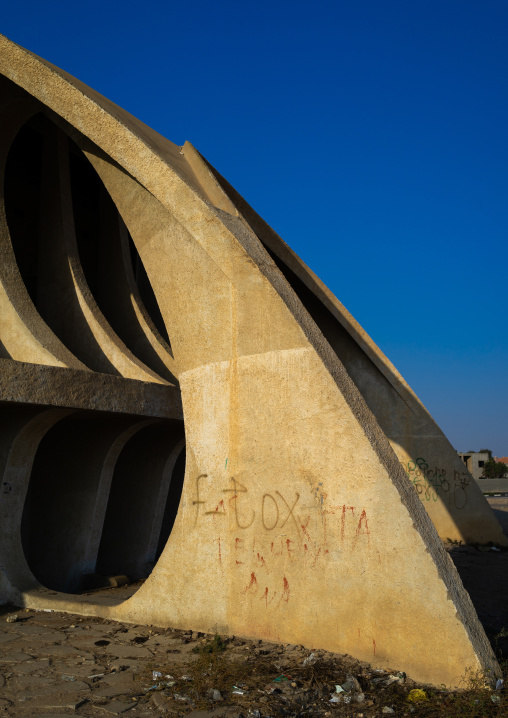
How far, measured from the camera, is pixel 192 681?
12.6 ft

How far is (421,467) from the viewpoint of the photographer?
10.1 meters

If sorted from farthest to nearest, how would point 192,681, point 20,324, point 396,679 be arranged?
point 20,324 < point 192,681 < point 396,679

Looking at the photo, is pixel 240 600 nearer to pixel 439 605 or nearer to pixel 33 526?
pixel 439 605

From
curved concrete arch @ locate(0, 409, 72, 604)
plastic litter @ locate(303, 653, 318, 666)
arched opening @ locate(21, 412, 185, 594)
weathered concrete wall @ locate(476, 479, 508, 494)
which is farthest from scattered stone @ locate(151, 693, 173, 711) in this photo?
weathered concrete wall @ locate(476, 479, 508, 494)

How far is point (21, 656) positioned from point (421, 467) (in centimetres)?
747

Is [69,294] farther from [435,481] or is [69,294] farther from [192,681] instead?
[435,481]

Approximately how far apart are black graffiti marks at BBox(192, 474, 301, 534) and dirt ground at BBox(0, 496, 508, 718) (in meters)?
0.93

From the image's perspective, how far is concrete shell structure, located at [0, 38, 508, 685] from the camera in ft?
13.4

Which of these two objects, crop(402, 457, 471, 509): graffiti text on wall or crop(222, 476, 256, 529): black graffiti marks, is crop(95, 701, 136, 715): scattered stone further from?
crop(402, 457, 471, 509): graffiti text on wall

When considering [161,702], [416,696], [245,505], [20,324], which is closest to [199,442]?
[245,505]

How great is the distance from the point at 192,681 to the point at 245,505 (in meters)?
1.37

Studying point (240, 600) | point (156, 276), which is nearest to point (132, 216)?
point (156, 276)

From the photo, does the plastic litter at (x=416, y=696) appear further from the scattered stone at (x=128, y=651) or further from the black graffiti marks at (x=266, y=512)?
the scattered stone at (x=128, y=651)

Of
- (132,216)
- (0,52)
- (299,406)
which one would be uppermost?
(0,52)
